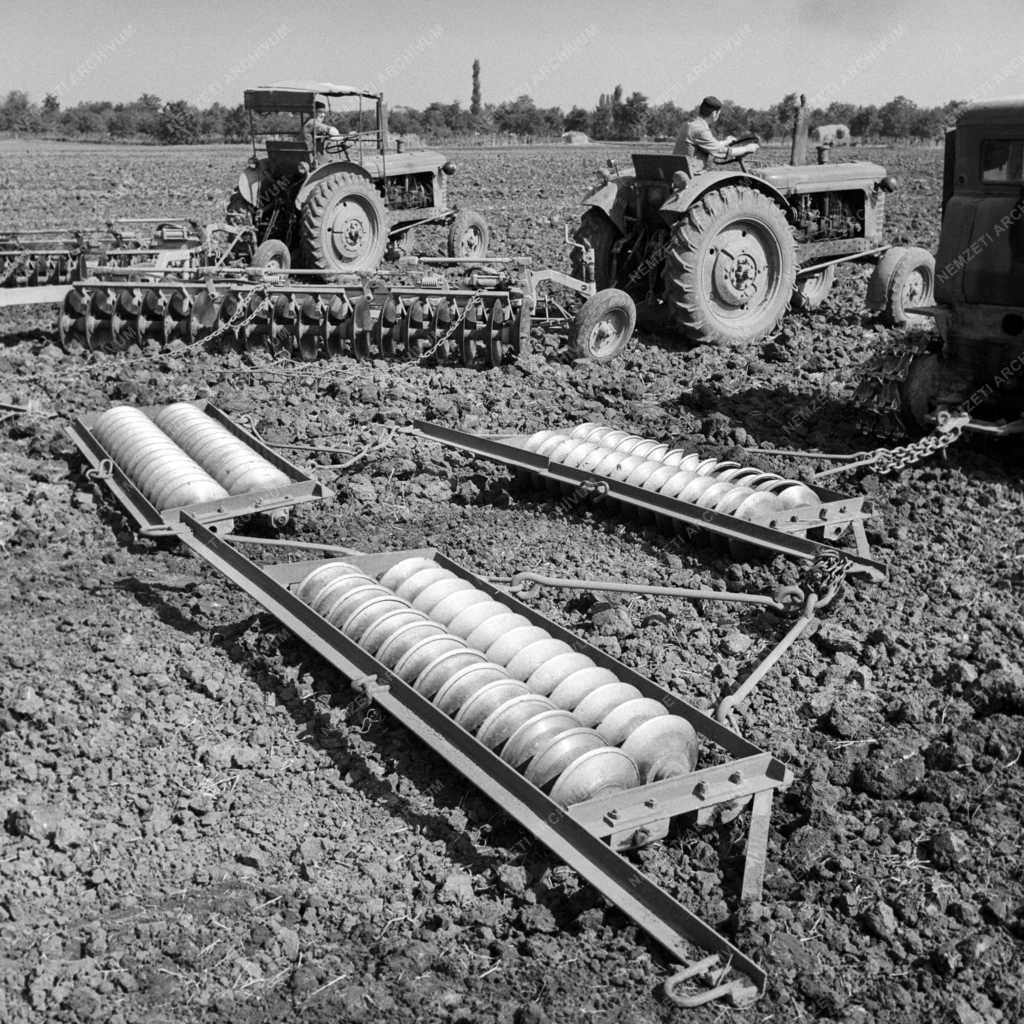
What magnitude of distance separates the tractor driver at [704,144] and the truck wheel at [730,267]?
280 millimetres

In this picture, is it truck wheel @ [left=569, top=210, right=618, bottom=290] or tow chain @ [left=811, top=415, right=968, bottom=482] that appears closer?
tow chain @ [left=811, top=415, right=968, bottom=482]

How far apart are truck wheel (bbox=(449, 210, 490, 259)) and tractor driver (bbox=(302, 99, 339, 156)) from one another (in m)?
1.72

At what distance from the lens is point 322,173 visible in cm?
1287

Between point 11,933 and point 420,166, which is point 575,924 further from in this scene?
point 420,166

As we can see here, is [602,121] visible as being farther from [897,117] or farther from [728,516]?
[728,516]

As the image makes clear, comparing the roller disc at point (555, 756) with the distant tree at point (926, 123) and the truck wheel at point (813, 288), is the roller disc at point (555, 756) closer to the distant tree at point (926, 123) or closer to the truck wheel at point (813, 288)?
the truck wheel at point (813, 288)

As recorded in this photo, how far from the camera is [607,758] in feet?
13.3

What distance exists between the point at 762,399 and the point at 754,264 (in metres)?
1.83

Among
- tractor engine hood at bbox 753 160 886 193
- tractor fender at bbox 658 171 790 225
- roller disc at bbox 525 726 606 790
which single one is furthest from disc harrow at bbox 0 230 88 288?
roller disc at bbox 525 726 606 790

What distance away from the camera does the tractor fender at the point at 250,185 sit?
515 inches

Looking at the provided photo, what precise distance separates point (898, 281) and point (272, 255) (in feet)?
19.1

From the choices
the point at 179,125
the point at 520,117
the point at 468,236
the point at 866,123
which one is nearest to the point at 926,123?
the point at 866,123

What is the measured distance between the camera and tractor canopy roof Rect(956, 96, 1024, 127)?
277 inches

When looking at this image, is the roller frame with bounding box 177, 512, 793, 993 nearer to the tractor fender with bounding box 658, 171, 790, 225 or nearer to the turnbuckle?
the turnbuckle
